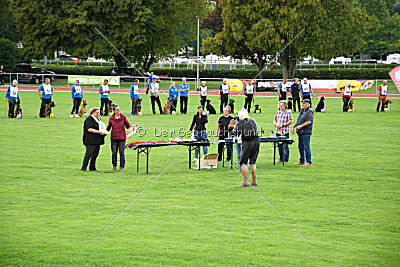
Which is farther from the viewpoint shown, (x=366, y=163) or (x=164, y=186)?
(x=366, y=163)

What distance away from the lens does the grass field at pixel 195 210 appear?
922 cm

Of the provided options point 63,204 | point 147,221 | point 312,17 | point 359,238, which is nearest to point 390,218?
point 359,238

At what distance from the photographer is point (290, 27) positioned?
54312 mm

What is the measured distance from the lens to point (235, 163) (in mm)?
17875

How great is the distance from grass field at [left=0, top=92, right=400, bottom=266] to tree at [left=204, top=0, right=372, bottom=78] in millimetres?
34904

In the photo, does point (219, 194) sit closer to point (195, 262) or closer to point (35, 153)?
point (195, 262)

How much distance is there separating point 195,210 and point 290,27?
44471mm

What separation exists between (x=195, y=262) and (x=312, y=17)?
49307 millimetres

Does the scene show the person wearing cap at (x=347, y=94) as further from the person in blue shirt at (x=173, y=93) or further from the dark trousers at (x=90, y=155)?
the dark trousers at (x=90, y=155)

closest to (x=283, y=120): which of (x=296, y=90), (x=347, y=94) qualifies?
(x=296, y=90)

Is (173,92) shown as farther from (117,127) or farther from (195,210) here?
(195,210)

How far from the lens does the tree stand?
5444cm

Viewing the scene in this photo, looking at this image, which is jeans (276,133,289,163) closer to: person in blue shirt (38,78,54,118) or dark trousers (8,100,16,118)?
person in blue shirt (38,78,54,118)

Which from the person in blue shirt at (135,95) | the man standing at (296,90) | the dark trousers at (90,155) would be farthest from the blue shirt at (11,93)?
the man standing at (296,90)
